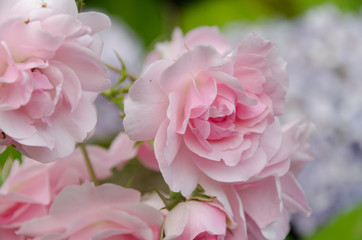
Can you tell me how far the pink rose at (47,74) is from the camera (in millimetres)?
283

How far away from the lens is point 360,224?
640mm

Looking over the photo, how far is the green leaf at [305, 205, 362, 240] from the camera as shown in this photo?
635mm

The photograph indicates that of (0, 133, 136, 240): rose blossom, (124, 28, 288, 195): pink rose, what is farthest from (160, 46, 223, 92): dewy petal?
(0, 133, 136, 240): rose blossom

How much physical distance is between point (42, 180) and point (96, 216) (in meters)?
0.06

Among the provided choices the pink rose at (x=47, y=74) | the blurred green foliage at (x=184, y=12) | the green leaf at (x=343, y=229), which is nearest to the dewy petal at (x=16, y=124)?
the pink rose at (x=47, y=74)

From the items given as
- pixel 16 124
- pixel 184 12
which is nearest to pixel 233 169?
pixel 16 124

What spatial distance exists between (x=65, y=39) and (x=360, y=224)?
0.47 meters

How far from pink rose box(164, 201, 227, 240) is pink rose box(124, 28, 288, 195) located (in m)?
0.02

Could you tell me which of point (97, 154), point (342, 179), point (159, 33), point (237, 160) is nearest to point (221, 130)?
point (237, 160)

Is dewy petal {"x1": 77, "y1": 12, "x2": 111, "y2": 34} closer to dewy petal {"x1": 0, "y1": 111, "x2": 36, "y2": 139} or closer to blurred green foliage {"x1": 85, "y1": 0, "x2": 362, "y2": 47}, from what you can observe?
dewy petal {"x1": 0, "y1": 111, "x2": 36, "y2": 139}

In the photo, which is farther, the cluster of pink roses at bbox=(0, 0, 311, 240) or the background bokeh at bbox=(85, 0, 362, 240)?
the background bokeh at bbox=(85, 0, 362, 240)

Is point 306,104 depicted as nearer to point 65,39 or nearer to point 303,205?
point 303,205

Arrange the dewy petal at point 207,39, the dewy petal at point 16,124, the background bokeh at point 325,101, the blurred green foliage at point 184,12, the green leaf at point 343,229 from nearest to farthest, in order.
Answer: the dewy petal at point 16,124, the dewy petal at point 207,39, the green leaf at point 343,229, the background bokeh at point 325,101, the blurred green foliage at point 184,12

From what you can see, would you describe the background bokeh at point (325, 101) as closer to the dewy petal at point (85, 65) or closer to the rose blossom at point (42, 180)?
the rose blossom at point (42, 180)
